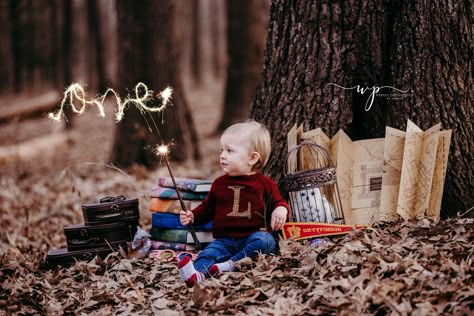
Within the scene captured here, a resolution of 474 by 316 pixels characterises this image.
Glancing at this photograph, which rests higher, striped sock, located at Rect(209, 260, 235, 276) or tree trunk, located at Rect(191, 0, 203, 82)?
tree trunk, located at Rect(191, 0, 203, 82)

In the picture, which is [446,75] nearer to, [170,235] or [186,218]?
[186,218]

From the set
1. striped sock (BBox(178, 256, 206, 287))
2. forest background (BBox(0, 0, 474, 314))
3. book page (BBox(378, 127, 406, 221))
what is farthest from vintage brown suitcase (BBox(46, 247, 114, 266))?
book page (BBox(378, 127, 406, 221))

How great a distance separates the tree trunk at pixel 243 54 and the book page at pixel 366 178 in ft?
24.2

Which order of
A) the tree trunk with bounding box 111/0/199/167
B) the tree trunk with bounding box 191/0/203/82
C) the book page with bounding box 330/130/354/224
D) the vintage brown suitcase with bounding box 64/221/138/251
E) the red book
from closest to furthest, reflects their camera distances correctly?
the red book → the book page with bounding box 330/130/354/224 → the vintage brown suitcase with bounding box 64/221/138/251 → the tree trunk with bounding box 111/0/199/167 → the tree trunk with bounding box 191/0/203/82

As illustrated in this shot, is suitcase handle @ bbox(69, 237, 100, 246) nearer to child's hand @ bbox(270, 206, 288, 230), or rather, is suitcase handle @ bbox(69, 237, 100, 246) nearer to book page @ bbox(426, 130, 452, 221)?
child's hand @ bbox(270, 206, 288, 230)

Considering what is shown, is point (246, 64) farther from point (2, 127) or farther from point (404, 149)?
point (2, 127)

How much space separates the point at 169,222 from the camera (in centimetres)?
531

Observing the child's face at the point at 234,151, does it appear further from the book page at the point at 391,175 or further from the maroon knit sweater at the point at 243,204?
the book page at the point at 391,175

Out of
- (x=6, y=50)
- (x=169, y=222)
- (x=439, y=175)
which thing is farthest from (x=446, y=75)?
(x=6, y=50)

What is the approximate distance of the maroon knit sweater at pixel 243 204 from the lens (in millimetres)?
4695

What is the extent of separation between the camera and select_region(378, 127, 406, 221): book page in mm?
4887

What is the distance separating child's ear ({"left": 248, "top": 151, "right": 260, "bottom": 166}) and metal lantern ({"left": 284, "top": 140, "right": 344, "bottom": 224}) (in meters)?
0.28

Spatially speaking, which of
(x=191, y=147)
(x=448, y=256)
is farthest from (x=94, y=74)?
(x=448, y=256)

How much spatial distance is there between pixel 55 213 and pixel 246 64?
618 centimetres
